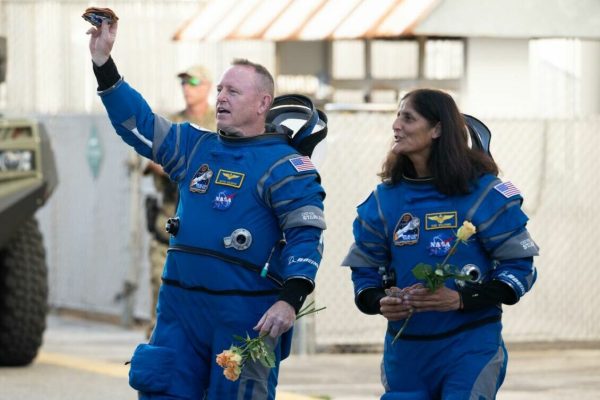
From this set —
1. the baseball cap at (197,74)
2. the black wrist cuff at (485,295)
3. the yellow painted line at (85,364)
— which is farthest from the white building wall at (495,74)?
the black wrist cuff at (485,295)

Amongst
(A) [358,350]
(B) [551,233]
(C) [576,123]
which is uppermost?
(C) [576,123]

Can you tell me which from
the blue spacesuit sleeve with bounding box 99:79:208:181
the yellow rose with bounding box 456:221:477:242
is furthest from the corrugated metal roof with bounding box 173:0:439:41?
the yellow rose with bounding box 456:221:477:242

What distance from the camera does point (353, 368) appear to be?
39.5ft

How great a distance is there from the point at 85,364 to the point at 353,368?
1817mm

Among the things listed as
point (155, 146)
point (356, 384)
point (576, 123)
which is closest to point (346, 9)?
point (576, 123)

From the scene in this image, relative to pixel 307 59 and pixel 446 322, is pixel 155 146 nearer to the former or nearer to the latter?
pixel 446 322

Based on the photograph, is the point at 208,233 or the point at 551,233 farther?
the point at 551,233

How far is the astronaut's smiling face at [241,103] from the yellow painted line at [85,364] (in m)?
4.99

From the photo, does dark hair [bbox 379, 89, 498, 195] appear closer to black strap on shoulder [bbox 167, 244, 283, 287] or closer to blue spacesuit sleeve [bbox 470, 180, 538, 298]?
blue spacesuit sleeve [bbox 470, 180, 538, 298]

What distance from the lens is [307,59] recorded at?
15883 millimetres

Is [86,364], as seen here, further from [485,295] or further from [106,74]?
[485,295]

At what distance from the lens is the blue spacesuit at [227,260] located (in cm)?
Result: 652

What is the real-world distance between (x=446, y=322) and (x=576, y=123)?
7.03m

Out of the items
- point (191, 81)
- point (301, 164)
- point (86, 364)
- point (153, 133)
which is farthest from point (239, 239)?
point (86, 364)
